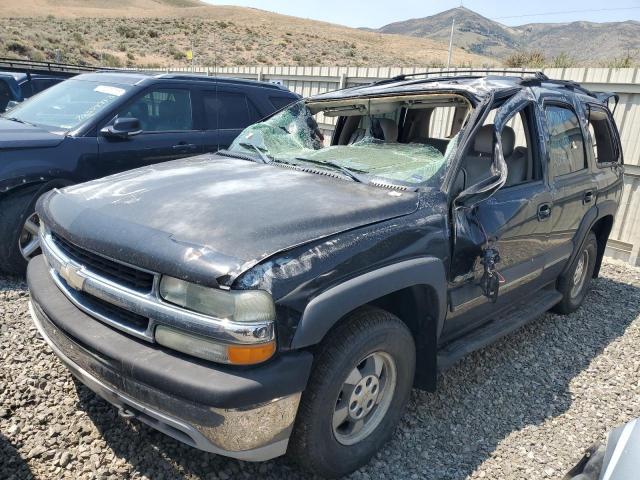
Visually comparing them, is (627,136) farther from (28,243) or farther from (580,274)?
(28,243)

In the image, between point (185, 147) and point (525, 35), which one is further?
point (525, 35)

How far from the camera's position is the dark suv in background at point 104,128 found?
4.37 m

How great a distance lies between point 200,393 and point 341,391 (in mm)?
730

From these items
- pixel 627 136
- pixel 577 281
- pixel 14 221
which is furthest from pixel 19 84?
pixel 627 136

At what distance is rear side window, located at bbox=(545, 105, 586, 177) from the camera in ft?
12.3

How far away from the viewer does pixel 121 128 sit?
477cm

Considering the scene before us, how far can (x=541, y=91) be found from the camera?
12.1 ft

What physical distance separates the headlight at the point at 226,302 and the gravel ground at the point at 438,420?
0.98 metres

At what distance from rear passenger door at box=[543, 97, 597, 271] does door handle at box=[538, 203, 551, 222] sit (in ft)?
0.25

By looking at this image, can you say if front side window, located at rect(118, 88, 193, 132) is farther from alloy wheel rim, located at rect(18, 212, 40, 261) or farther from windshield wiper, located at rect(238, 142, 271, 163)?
windshield wiper, located at rect(238, 142, 271, 163)

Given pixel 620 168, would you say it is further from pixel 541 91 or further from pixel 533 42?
pixel 533 42

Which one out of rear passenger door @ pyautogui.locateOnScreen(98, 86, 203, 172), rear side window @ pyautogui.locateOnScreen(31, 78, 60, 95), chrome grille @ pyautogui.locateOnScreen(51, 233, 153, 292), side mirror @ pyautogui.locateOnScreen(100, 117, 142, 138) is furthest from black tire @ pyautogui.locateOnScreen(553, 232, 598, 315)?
rear side window @ pyautogui.locateOnScreen(31, 78, 60, 95)

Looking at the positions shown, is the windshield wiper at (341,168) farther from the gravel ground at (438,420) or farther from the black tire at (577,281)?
the black tire at (577,281)

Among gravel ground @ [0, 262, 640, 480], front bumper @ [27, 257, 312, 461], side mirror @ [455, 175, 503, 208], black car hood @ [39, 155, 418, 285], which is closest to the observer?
front bumper @ [27, 257, 312, 461]
